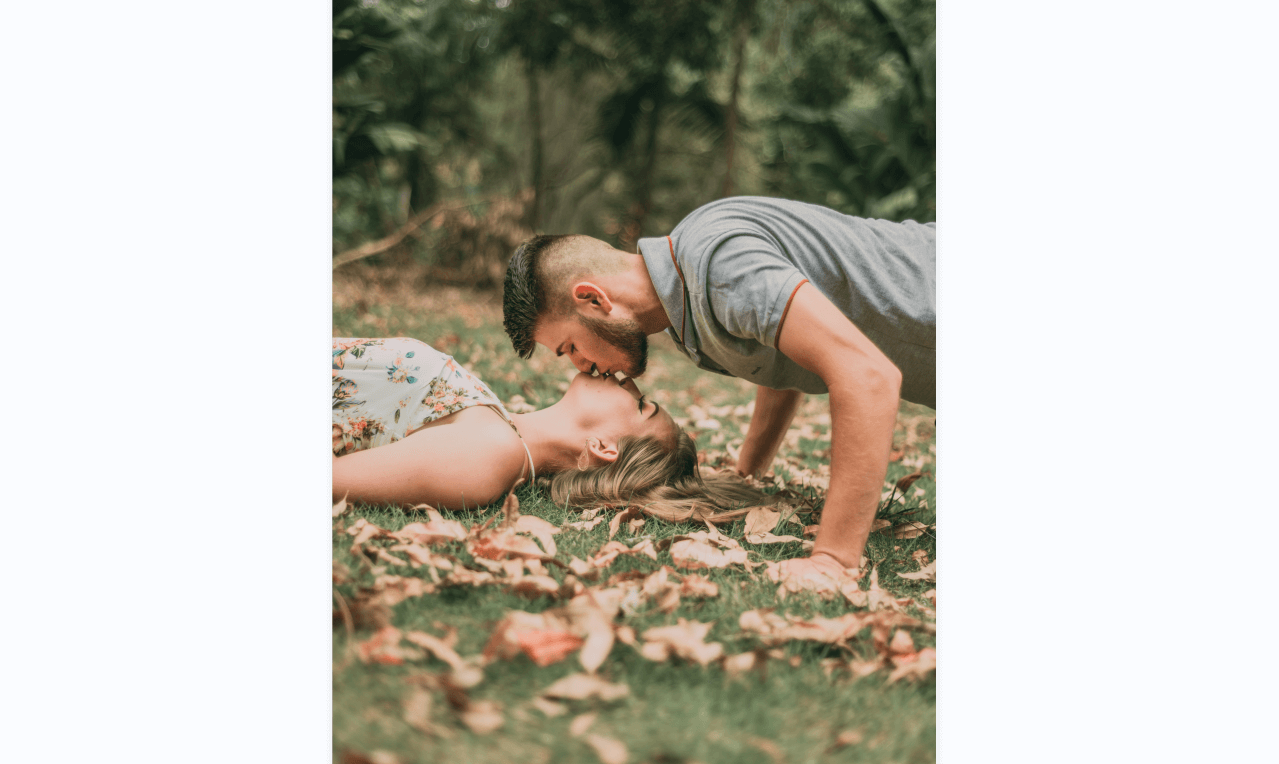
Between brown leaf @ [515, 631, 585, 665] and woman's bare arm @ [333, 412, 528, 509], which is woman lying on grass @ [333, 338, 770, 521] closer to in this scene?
woman's bare arm @ [333, 412, 528, 509]

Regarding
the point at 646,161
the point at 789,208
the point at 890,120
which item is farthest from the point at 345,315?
the point at 646,161

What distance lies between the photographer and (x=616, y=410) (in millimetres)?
1893

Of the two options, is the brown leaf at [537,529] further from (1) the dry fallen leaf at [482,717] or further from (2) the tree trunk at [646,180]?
(2) the tree trunk at [646,180]

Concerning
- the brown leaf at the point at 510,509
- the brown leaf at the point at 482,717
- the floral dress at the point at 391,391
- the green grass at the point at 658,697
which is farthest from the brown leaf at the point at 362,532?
the brown leaf at the point at 482,717

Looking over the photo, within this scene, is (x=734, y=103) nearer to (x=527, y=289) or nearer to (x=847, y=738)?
(x=527, y=289)

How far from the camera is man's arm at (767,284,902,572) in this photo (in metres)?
1.42

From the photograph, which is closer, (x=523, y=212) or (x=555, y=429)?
(x=555, y=429)

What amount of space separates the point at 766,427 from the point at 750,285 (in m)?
0.84

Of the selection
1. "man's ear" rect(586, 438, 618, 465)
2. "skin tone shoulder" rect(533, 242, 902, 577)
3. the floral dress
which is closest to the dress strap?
the floral dress

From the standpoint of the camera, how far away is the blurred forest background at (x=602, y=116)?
16.7ft

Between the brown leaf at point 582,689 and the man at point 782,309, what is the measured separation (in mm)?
527
